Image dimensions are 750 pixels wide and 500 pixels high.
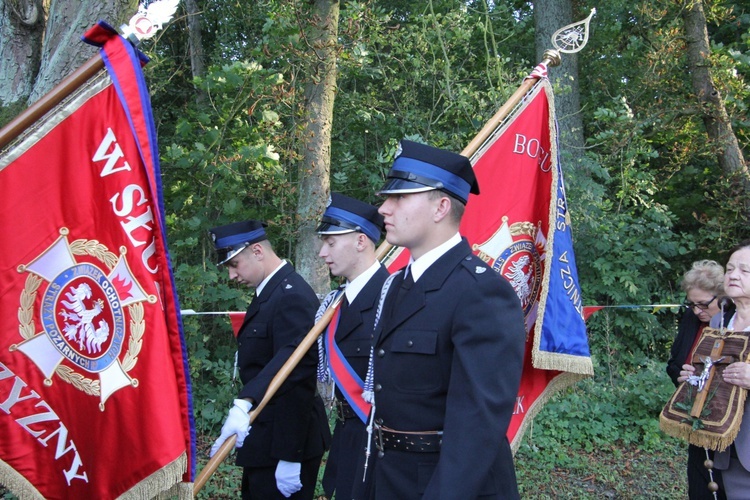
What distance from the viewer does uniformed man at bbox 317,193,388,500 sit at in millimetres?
3580

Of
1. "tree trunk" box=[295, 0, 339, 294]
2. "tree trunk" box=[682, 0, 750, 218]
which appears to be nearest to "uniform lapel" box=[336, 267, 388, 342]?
"tree trunk" box=[295, 0, 339, 294]

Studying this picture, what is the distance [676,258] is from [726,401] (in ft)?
26.5

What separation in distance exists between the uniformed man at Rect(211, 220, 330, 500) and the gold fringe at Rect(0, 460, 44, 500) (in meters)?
1.13

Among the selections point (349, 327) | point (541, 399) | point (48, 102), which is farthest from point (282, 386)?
point (48, 102)

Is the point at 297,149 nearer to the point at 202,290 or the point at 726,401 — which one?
the point at 202,290

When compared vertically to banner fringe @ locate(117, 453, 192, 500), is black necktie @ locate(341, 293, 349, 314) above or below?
above

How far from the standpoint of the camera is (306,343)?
3797 mm

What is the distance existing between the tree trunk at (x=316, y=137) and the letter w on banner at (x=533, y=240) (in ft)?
8.71

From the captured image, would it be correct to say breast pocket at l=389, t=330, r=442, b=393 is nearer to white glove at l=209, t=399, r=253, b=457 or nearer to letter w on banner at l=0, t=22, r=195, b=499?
letter w on banner at l=0, t=22, r=195, b=499

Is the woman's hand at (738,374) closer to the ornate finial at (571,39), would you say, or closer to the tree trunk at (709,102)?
the ornate finial at (571,39)

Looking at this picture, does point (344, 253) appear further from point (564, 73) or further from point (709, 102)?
point (709, 102)

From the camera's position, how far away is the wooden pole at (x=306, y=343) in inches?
136

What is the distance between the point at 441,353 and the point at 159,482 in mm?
1293

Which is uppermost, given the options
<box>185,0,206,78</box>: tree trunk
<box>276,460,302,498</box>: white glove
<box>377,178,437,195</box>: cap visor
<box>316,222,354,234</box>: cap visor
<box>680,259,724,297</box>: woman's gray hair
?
<box>185,0,206,78</box>: tree trunk
